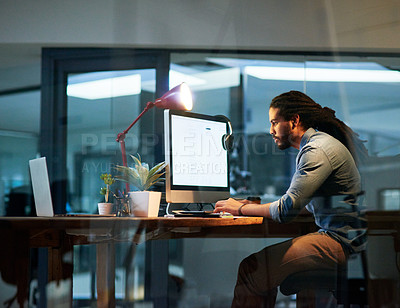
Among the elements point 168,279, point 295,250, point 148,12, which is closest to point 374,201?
point 295,250

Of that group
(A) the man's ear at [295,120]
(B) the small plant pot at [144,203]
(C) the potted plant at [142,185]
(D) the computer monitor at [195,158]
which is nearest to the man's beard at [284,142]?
(A) the man's ear at [295,120]

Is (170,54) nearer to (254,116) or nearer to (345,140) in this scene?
(254,116)

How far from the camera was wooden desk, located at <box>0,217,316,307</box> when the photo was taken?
1.37 metres

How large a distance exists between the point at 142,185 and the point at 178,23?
1.55 metres

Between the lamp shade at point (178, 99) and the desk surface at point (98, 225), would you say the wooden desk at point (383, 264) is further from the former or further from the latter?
the lamp shade at point (178, 99)

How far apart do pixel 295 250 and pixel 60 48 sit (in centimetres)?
212

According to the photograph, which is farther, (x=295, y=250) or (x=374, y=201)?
(x=374, y=201)

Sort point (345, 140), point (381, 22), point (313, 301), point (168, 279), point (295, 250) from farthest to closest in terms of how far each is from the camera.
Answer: point (168, 279)
point (381, 22)
point (313, 301)
point (345, 140)
point (295, 250)

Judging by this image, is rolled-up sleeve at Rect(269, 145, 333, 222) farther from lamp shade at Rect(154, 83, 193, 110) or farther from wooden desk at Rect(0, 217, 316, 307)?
lamp shade at Rect(154, 83, 193, 110)

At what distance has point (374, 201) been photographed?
2279mm

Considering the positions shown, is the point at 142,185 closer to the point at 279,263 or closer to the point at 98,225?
the point at 98,225

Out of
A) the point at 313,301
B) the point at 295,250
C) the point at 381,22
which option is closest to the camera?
the point at 295,250

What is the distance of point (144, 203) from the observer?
1.72 metres

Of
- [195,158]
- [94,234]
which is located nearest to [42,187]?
[94,234]
